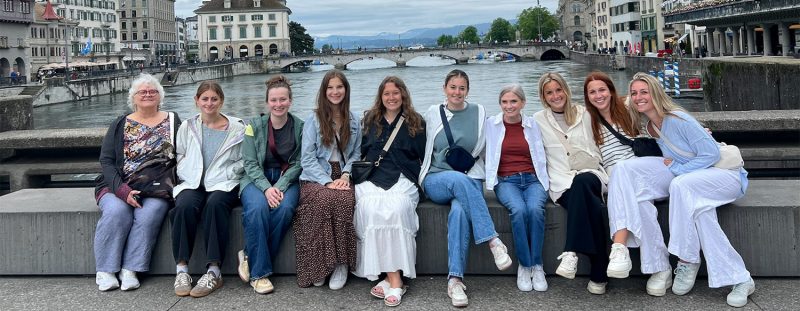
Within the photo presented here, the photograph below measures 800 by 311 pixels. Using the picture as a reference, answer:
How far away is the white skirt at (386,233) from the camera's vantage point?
4074mm

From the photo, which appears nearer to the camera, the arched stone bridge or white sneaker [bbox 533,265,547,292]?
white sneaker [bbox 533,265,547,292]

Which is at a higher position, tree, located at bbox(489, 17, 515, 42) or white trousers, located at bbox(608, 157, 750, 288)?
tree, located at bbox(489, 17, 515, 42)

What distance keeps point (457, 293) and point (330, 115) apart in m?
1.27

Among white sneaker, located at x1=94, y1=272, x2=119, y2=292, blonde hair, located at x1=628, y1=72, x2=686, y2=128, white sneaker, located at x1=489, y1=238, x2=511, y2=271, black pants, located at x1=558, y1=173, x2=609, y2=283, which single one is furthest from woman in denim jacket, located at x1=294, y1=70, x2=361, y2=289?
blonde hair, located at x1=628, y1=72, x2=686, y2=128

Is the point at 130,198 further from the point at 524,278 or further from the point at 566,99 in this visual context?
the point at 566,99

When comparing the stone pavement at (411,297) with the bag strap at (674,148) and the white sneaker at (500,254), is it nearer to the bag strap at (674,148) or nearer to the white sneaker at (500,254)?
the white sneaker at (500,254)

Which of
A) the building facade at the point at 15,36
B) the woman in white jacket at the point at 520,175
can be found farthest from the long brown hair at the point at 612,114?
the building facade at the point at 15,36

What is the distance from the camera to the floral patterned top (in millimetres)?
4574

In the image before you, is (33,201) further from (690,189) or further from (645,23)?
(645,23)

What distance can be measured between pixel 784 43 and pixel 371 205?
121ft

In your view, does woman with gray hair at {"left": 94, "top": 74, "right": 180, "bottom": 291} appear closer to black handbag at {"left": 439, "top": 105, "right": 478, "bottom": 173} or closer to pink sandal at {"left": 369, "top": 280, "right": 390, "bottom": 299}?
pink sandal at {"left": 369, "top": 280, "right": 390, "bottom": 299}

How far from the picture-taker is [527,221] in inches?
164

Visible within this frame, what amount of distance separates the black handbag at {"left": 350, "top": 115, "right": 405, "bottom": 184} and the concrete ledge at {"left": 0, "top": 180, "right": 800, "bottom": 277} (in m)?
0.33

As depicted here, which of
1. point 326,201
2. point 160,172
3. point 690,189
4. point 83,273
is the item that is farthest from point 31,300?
point 690,189
